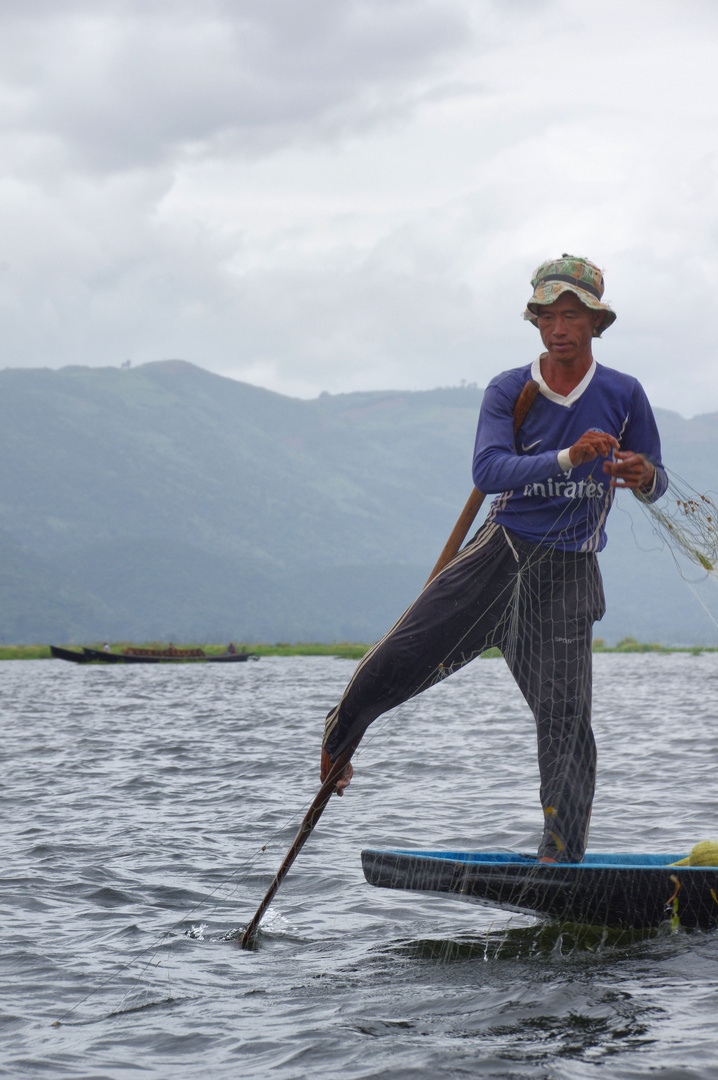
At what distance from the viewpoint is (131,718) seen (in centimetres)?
2112

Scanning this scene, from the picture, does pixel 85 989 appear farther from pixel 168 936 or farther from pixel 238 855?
pixel 238 855

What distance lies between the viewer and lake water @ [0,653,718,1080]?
158 inches

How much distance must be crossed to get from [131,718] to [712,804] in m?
13.9

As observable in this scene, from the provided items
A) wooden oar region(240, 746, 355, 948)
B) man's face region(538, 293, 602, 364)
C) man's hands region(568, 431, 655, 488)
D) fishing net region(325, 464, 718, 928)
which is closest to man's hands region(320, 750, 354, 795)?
wooden oar region(240, 746, 355, 948)

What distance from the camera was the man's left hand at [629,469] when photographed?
491 cm

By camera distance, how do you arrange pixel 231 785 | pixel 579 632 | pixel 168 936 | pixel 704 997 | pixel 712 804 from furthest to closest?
1. pixel 231 785
2. pixel 712 804
3. pixel 168 936
4. pixel 579 632
5. pixel 704 997

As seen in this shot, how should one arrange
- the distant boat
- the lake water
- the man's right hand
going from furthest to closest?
1. the distant boat
2. the man's right hand
3. the lake water

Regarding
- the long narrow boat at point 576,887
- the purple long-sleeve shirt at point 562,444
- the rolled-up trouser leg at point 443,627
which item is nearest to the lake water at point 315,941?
the long narrow boat at point 576,887

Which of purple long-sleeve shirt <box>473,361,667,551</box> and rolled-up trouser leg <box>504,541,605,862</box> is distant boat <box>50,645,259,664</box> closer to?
rolled-up trouser leg <box>504,541,605,862</box>

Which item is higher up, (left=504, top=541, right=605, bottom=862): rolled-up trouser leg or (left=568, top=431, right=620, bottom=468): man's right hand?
(left=568, top=431, right=620, bottom=468): man's right hand

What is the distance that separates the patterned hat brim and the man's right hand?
69 cm

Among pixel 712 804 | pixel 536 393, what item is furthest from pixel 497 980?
pixel 712 804

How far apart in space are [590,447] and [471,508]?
38.0 inches

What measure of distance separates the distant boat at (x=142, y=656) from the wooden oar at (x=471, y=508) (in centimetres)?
5062
